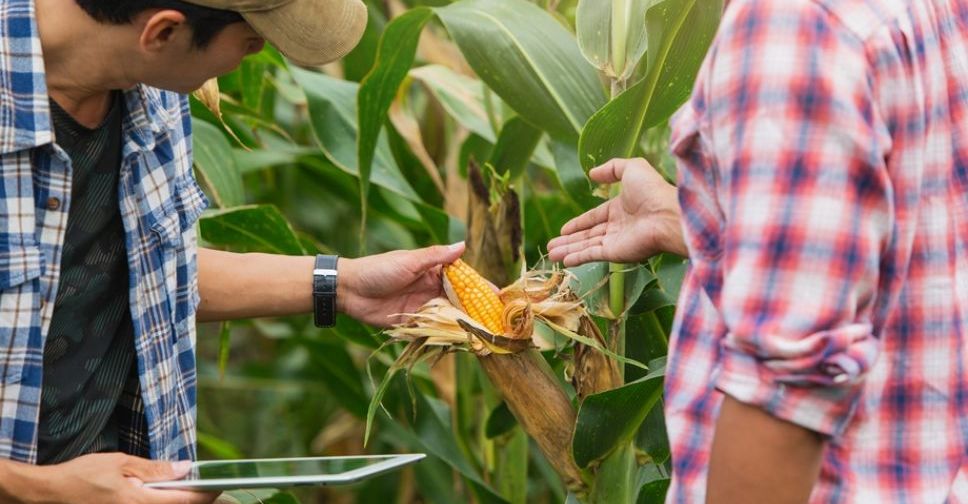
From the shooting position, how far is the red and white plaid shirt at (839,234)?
80 cm

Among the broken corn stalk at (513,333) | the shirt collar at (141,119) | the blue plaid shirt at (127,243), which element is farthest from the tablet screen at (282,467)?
the shirt collar at (141,119)

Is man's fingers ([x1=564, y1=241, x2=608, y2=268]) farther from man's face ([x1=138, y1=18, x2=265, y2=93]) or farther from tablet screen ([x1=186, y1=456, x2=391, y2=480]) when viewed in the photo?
man's face ([x1=138, y1=18, x2=265, y2=93])

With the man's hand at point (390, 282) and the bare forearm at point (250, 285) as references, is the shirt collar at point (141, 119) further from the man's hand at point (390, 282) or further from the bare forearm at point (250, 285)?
the man's hand at point (390, 282)

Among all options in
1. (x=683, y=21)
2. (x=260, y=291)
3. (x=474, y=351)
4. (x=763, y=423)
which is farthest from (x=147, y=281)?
(x=763, y=423)

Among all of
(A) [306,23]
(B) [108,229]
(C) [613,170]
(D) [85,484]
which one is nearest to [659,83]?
(C) [613,170]

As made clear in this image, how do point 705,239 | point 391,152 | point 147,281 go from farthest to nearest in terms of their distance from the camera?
point 391,152, point 147,281, point 705,239

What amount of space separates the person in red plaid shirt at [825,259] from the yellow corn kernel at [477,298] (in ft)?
1.90

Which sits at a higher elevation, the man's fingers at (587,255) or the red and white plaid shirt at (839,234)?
the red and white plaid shirt at (839,234)

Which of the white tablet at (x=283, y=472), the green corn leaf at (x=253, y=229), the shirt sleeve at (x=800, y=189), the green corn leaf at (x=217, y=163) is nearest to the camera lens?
the shirt sleeve at (x=800, y=189)

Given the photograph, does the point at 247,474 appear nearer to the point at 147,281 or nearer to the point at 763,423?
the point at 147,281

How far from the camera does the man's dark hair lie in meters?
1.23

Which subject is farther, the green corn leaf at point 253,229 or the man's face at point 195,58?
the green corn leaf at point 253,229

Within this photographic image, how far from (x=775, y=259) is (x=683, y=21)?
725 mm

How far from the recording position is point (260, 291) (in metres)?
1.61
